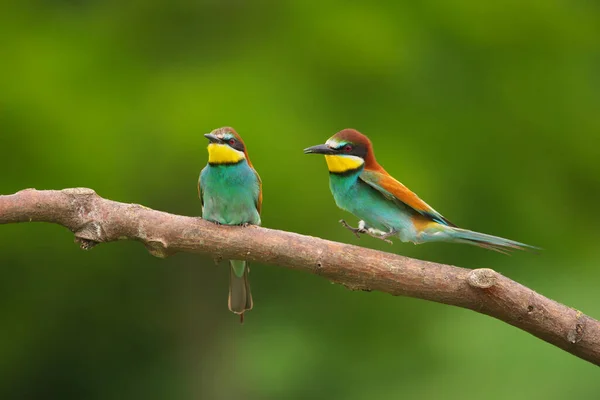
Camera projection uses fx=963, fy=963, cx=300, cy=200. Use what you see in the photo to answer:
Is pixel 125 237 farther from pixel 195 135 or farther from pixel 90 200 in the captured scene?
pixel 195 135

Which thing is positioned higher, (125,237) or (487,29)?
(487,29)

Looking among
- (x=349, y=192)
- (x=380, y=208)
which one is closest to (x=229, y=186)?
(x=349, y=192)

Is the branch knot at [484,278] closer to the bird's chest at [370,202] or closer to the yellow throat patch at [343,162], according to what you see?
the bird's chest at [370,202]

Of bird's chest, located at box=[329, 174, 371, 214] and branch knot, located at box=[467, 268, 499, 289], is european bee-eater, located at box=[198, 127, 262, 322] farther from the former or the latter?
branch knot, located at box=[467, 268, 499, 289]

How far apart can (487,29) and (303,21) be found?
1.32m

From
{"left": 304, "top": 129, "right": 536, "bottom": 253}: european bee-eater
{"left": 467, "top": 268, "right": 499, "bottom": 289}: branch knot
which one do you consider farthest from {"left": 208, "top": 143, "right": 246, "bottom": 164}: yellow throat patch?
{"left": 467, "top": 268, "right": 499, "bottom": 289}: branch knot

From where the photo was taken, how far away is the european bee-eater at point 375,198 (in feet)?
10.4

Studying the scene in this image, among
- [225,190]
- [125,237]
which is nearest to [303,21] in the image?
[225,190]

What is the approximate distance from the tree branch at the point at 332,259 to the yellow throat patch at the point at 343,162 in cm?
33

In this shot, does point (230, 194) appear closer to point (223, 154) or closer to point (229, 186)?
point (229, 186)

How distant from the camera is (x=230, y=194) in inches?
136

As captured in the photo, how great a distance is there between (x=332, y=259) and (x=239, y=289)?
0.91m

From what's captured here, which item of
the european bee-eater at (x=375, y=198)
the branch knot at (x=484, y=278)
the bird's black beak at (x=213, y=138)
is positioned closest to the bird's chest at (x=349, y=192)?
the european bee-eater at (x=375, y=198)

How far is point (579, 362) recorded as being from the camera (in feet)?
17.2
